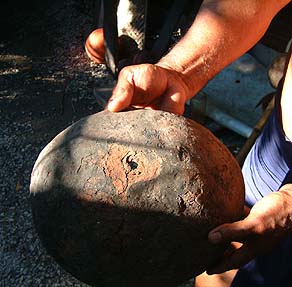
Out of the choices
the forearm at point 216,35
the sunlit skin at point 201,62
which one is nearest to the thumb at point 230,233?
the sunlit skin at point 201,62

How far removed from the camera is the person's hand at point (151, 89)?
1.95 metres

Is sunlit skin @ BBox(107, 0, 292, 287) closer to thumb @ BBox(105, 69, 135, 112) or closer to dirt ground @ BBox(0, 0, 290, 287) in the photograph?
thumb @ BBox(105, 69, 135, 112)

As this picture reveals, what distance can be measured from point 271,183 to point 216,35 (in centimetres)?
62

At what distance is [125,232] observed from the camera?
1.63m

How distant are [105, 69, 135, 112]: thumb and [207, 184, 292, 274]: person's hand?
0.54m

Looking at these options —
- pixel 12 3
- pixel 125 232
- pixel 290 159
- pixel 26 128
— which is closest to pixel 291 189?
pixel 290 159

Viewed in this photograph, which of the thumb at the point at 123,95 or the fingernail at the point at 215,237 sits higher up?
the thumb at the point at 123,95

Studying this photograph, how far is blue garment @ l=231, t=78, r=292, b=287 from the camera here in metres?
2.03

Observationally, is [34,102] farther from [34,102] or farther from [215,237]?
[215,237]

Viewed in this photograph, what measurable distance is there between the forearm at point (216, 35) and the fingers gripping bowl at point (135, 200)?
0.43 m

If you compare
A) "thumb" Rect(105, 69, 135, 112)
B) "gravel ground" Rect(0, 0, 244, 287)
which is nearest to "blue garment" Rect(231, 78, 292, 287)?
"thumb" Rect(105, 69, 135, 112)

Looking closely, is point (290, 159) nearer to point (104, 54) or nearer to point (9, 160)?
point (9, 160)

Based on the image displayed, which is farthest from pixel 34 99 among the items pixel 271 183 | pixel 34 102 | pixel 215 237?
pixel 215 237

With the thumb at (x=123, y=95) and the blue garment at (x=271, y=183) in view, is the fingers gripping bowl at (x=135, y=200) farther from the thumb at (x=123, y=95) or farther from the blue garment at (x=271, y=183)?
the blue garment at (x=271, y=183)
